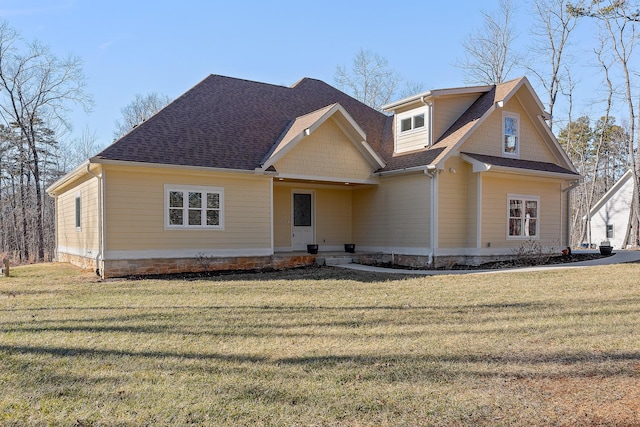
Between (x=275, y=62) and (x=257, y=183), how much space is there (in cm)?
1655

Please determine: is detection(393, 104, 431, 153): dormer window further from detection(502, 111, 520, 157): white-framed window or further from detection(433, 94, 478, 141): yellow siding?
detection(502, 111, 520, 157): white-framed window

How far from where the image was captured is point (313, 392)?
13.8 ft

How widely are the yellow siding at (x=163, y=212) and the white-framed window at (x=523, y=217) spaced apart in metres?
8.09

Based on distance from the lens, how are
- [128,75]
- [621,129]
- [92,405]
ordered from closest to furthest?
[92,405] < [128,75] < [621,129]

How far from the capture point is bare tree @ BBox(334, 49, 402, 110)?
3403cm

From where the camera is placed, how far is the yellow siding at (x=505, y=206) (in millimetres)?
15078

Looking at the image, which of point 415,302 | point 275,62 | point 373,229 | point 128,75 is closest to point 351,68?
point 275,62

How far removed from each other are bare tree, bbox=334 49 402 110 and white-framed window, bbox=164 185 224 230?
73.6ft

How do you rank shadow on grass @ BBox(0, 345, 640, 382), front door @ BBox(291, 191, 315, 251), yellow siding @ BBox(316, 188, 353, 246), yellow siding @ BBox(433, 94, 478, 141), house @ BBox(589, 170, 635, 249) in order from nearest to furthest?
shadow on grass @ BBox(0, 345, 640, 382)
yellow siding @ BBox(433, 94, 478, 141)
front door @ BBox(291, 191, 315, 251)
yellow siding @ BBox(316, 188, 353, 246)
house @ BBox(589, 170, 635, 249)

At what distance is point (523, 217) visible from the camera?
16.1 meters

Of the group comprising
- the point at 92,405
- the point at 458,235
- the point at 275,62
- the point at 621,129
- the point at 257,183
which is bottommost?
the point at 92,405

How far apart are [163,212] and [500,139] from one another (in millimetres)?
11366

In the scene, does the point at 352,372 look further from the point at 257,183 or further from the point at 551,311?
the point at 257,183

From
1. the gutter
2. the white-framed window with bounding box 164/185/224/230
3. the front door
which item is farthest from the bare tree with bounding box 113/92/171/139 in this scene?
the gutter
